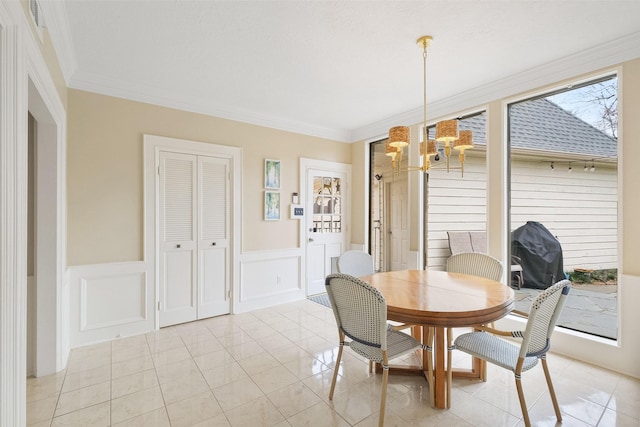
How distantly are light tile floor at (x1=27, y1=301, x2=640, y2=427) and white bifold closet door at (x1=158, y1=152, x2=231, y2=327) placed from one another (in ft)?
2.14

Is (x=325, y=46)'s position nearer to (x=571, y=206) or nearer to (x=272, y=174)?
(x=272, y=174)

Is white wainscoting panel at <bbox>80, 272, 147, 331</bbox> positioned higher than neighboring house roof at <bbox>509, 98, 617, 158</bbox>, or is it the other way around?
neighboring house roof at <bbox>509, 98, 617, 158</bbox>

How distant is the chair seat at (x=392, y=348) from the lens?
190cm

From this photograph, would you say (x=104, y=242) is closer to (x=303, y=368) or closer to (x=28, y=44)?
(x=28, y=44)

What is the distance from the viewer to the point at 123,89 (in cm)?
319

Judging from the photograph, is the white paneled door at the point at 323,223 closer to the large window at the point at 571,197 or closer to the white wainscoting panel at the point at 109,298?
the white wainscoting panel at the point at 109,298

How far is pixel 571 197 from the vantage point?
9.62 ft

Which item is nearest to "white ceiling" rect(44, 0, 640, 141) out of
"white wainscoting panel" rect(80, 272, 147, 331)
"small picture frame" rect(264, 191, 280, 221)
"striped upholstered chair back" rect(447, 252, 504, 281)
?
"small picture frame" rect(264, 191, 280, 221)

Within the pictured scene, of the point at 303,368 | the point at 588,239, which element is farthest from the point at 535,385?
the point at 303,368

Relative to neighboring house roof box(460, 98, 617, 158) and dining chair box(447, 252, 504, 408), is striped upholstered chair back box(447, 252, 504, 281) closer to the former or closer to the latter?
dining chair box(447, 252, 504, 408)

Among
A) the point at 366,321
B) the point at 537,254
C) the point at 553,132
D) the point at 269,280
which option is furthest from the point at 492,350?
the point at 269,280

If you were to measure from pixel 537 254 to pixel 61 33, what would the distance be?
183 inches

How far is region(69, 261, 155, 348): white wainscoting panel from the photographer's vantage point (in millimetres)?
2969

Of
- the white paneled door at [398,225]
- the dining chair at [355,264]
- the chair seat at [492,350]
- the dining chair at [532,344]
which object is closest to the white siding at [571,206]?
the dining chair at [532,344]
